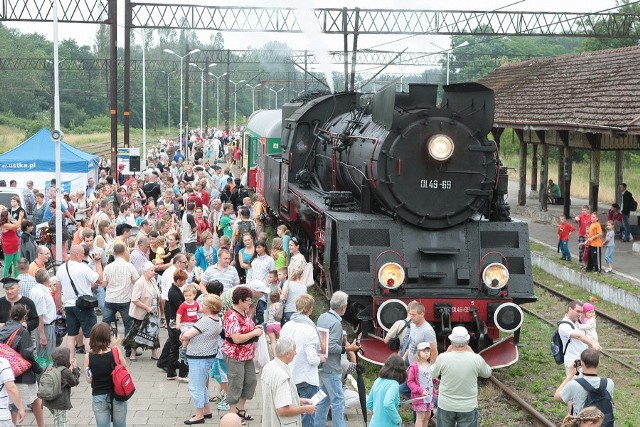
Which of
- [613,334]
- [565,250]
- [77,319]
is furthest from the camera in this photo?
[565,250]

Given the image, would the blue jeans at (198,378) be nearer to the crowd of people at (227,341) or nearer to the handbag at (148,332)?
the crowd of people at (227,341)

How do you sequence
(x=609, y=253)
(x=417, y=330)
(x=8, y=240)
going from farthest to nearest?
(x=609, y=253)
(x=8, y=240)
(x=417, y=330)

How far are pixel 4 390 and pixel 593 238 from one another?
45.5 ft

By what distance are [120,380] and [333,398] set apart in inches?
82.0

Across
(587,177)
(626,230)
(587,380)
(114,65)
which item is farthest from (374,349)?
(587,177)

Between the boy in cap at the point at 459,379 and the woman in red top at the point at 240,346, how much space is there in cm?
181

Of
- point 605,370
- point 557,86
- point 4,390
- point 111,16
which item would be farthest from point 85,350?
point 557,86

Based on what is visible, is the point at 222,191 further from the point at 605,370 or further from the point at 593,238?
the point at 605,370

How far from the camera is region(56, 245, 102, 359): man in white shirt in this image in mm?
11203

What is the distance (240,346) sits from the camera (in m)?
9.05

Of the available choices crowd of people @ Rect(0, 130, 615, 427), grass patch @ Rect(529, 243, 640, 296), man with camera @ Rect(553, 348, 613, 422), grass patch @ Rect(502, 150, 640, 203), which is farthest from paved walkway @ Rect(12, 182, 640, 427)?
grass patch @ Rect(502, 150, 640, 203)

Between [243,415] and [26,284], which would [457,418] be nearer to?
[243,415]

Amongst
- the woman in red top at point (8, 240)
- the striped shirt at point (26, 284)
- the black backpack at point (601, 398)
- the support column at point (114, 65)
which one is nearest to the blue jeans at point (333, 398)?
the black backpack at point (601, 398)

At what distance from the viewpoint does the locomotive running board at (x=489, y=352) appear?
11.1 metres
